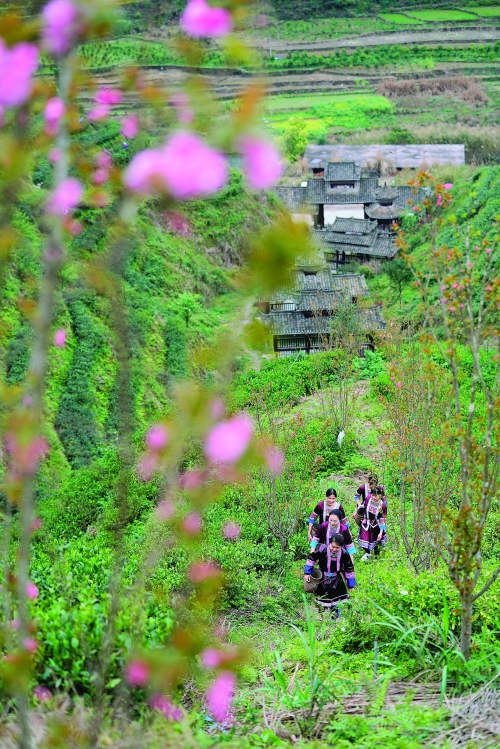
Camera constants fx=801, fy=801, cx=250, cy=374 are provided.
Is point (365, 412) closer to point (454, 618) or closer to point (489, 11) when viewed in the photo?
point (454, 618)

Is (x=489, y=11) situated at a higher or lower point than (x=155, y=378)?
higher

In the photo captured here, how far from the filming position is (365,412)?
16625mm

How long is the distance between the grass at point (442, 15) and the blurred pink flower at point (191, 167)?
264ft

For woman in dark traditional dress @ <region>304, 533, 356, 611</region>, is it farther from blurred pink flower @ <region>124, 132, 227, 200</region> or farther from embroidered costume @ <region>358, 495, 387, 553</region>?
blurred pink flower @ <region>124, 132, 227, 200</region>

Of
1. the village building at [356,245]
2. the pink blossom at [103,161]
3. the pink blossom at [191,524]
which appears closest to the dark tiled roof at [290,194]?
the village building at [356,245]

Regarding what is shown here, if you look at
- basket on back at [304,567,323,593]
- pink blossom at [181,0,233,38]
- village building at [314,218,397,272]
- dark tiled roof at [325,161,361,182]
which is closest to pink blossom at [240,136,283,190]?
pink blossom at [181,0,233,38]

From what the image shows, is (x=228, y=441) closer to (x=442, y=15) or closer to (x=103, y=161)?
(x=103, y=161)

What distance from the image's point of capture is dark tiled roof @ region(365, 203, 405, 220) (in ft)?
137

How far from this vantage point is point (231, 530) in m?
9.91

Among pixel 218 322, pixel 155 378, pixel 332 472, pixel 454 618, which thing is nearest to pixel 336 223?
pixel 218 322

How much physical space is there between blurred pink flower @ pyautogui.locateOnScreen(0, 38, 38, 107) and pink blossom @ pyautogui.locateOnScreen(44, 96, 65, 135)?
6.6 inches

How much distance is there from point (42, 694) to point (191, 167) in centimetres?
232

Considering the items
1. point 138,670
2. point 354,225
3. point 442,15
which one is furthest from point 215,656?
point 442,15

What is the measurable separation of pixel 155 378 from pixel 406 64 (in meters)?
56.7
